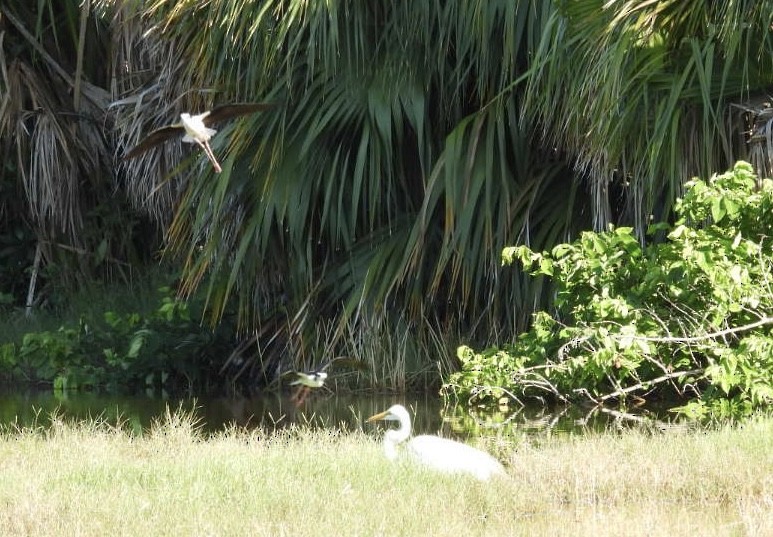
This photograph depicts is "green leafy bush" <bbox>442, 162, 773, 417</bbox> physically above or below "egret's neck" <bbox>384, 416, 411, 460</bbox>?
above

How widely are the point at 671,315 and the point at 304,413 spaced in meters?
2.92

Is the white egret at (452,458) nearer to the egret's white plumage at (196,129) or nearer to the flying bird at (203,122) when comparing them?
the flying bird at (203,122)

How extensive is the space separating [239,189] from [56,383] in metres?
3.00

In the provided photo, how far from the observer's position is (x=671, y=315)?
8664 mm

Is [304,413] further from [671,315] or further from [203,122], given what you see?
[671,315]

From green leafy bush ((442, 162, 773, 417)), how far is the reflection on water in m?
0.24

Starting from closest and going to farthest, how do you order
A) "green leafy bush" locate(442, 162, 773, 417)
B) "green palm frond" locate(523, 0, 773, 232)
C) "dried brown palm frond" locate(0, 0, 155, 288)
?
"green leafy bush" locate(442, 162, 773, 417) → "green palm frond" locate(523, 0, 773, 232) → "dried brown palm frond" locate(0, 0, 155, 288)

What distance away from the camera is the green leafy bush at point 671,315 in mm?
7797

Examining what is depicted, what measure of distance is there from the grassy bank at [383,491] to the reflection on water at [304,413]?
1505 mm

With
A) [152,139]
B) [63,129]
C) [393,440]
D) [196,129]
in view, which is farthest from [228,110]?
[63,129]

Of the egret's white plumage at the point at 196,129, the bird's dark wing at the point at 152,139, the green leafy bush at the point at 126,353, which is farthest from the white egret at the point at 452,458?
the green leafy bush at the point at 126,353

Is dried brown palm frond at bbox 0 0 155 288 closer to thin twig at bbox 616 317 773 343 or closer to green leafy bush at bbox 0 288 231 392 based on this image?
green leafy bush at bbox 0 288 231 392

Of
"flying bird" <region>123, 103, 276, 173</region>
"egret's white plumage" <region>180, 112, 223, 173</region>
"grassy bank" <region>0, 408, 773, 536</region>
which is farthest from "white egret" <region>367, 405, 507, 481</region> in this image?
"egret's white plumage" <region>180, 112, 223, 173</region>

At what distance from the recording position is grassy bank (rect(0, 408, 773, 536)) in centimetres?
520
